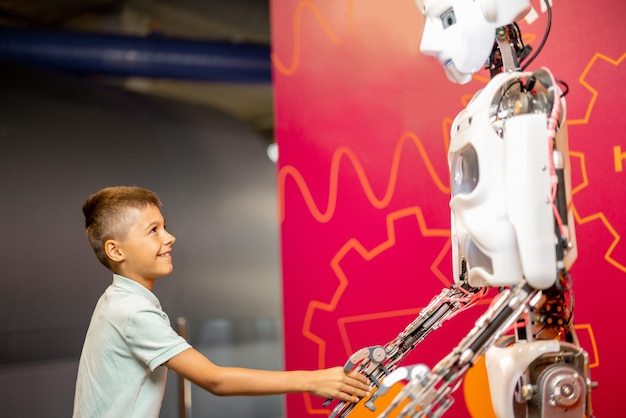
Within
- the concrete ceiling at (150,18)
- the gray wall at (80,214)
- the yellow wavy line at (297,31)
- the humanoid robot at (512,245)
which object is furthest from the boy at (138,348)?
the concrete ceiling at (150,18)

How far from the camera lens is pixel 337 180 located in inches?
122

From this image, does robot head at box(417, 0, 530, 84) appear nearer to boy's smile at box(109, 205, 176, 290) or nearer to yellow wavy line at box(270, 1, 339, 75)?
boy's smile at box(109, 205, 176, 290)

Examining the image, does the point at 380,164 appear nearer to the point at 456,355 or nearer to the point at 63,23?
the point at 456,355

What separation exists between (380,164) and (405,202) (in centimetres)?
20

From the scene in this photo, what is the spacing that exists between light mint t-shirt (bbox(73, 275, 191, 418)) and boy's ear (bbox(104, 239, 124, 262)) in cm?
10

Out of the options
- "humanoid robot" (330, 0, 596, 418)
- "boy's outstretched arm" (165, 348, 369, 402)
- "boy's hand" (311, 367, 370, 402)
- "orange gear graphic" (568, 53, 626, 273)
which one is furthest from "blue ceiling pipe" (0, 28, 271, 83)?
"boy's hand" (311, 367, 370, 402)

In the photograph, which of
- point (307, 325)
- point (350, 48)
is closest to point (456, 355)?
point (307, 325)

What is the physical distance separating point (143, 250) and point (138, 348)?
0.86 feet

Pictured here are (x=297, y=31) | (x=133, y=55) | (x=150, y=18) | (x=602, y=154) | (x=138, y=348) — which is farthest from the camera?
(x=150, y=18)

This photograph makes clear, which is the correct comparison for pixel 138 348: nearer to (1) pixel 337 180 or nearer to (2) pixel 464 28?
(2) pixel 464 28

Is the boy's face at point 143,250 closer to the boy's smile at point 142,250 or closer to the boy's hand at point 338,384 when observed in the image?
the boy's smile at point 142,250

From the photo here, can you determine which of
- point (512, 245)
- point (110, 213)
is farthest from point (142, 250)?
point (512, 245)

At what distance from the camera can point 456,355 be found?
61.3 inches

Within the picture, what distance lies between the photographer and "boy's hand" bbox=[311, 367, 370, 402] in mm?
1635
